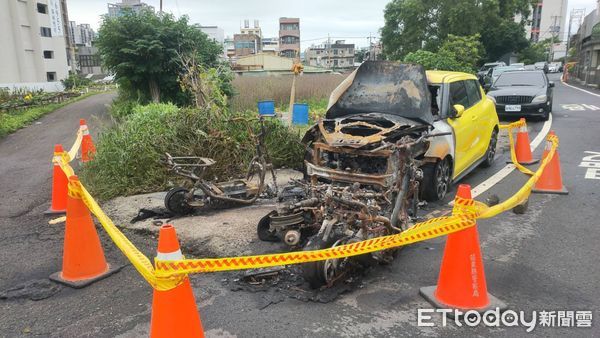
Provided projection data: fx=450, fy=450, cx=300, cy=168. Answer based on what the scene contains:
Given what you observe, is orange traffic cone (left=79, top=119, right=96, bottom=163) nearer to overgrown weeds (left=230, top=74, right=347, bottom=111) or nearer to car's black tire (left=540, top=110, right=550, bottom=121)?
overgrown weeds (left=230, top=74, right=347, bottom=111)

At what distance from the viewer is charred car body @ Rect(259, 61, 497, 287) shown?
13.5ft

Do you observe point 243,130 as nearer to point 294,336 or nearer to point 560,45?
point 294,336

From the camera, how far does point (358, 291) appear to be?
3.88 meters

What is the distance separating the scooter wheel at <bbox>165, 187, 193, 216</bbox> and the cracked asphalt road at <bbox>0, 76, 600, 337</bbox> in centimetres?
70

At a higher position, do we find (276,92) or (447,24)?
(447,24)

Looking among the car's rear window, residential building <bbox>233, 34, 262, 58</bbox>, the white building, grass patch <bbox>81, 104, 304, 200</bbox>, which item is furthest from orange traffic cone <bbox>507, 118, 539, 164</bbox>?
residential building <bbox>233, 34, 262, 58</bbox>

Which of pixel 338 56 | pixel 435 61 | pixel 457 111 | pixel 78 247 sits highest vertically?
pixel 338 56

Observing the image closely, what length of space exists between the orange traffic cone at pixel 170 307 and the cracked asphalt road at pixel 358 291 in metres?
0.62

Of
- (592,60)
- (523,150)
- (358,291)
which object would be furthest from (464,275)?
(592,60)

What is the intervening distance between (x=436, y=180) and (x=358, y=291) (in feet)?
9.02

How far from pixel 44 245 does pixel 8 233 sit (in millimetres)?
838

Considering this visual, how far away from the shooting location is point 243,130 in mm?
8367

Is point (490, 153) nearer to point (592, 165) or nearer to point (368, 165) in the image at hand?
point (592, 165)

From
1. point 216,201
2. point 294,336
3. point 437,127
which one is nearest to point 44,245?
point 216,201
